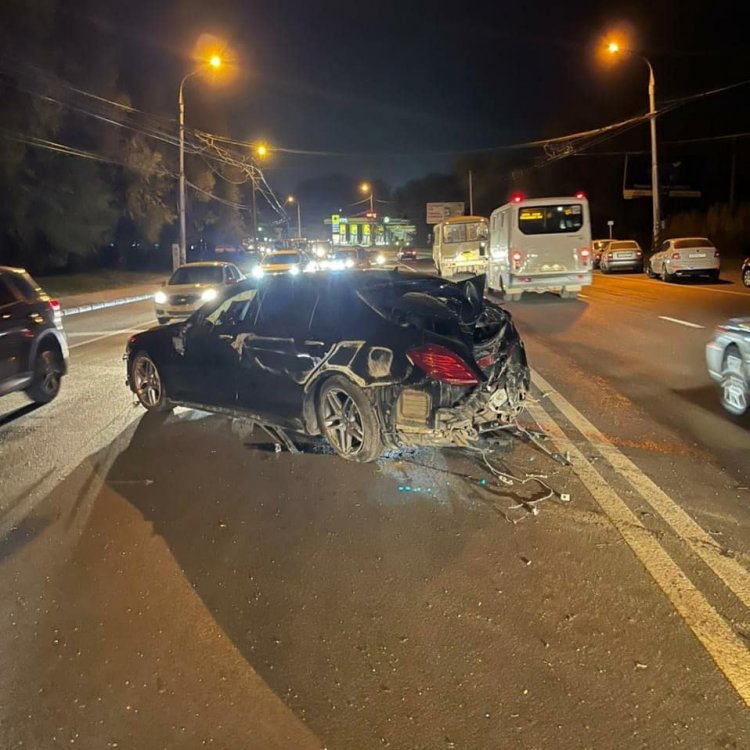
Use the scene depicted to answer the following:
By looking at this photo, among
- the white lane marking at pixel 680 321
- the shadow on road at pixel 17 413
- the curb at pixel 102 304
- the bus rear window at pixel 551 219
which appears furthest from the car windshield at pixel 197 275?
the white lane marking at pixel 680 321

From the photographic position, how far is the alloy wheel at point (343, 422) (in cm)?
A: 612

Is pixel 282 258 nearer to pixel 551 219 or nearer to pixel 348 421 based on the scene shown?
pixel 551 219

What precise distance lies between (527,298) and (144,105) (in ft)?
104

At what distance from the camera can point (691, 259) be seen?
2744 cm

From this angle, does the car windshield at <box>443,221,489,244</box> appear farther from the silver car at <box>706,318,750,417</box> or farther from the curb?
the silver car at <box>706,318,750,417</box>

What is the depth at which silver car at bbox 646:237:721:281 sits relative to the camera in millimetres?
27344

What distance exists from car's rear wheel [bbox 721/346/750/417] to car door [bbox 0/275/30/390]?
303 inches

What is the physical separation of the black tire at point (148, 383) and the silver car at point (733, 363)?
578 centimetres

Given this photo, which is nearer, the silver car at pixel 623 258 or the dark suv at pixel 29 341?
the dark suv at pixel 29 341

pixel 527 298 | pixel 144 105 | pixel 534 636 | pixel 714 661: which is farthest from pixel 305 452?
pixel 144 105

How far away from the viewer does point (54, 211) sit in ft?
116

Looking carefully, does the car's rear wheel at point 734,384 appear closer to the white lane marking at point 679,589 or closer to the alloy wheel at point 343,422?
the white lane marking at point 679,589

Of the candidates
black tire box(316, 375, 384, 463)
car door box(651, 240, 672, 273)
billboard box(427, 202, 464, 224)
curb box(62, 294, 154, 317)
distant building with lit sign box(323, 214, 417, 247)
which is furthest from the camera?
distant building with lit sign box(323, 214, 417, 247)

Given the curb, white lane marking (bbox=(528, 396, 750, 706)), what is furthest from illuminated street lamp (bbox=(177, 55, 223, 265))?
white lane marking (bbox=(528, 396, 750, 706))
